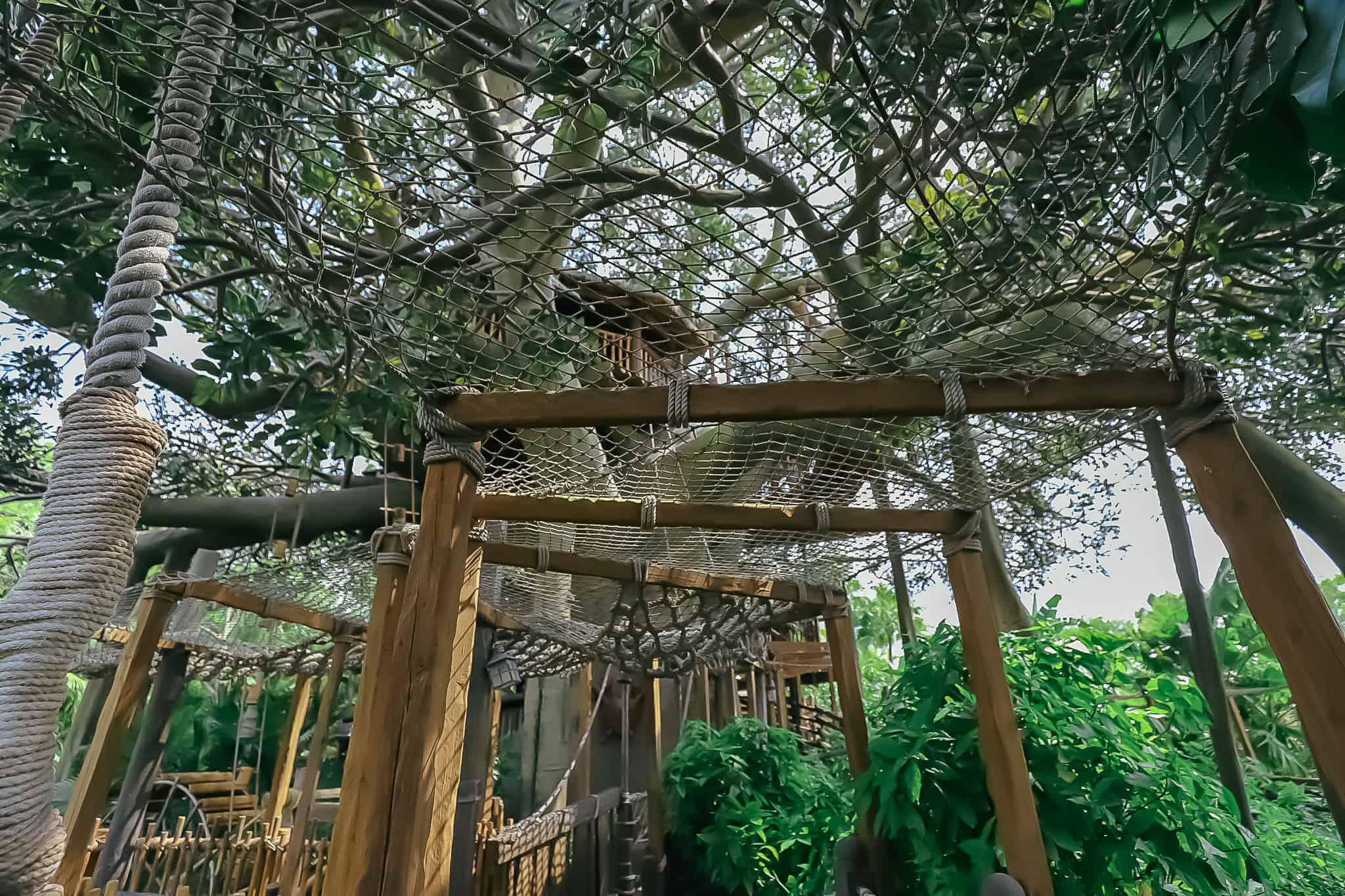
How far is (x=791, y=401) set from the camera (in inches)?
48.8

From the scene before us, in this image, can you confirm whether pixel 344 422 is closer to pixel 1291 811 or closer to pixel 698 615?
pixel 698 615

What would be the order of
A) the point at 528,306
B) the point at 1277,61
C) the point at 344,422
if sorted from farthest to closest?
the point at 344,422 < the point at 528,306 < the point at 1277,61

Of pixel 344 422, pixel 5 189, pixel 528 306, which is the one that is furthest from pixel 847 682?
pixel 5 189

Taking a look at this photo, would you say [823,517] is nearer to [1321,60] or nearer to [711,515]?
[711,515]

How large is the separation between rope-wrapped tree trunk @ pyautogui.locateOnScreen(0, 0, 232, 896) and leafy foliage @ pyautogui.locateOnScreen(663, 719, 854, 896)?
9.44ft

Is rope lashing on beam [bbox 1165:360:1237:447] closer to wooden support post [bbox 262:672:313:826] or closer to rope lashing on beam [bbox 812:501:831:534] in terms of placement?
Answer: rope lashing on beam [bbox 812:501:831:534]

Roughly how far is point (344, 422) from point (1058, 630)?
2416 mm

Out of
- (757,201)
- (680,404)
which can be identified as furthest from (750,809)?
(757,201)

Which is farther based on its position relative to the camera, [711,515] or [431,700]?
[711,515]

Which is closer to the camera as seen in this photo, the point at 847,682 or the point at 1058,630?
the point at 1058,630

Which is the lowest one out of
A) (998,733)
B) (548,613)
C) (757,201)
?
(998,733)

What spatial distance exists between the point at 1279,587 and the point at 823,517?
1.00 m

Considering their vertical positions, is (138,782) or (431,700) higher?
(431,700)

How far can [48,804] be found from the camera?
0.47m
